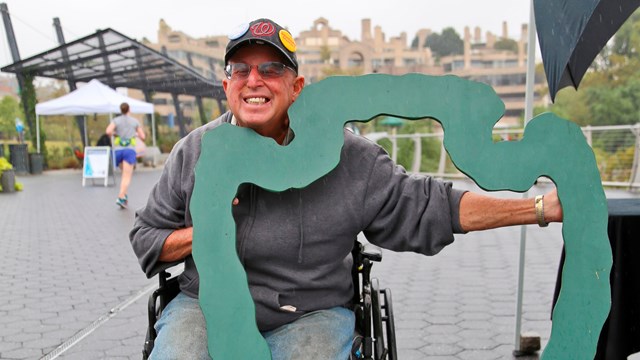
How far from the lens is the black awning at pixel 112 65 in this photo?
21609mm

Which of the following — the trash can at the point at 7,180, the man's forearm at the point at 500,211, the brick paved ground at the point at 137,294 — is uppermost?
the man's forearm at the point at 500,211

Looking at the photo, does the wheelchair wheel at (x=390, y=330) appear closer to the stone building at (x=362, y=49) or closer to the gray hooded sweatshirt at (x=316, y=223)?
the gray hooded sweatshirt at (x=316, y=223)

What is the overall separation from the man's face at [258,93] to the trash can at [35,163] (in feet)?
75.7

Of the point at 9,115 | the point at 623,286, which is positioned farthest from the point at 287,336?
the point at 9,115

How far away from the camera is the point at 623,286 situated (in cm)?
289

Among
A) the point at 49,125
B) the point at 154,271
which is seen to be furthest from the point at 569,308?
the point at 49,125

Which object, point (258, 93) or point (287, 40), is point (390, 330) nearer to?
point (258, 93)

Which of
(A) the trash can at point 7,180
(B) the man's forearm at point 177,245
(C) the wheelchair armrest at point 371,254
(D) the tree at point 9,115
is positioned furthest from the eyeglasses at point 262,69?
(D) the tree at point 9,115

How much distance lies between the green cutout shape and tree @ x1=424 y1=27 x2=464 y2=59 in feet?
422

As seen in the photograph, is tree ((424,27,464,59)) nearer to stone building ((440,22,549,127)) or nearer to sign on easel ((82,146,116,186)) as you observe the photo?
stone building ((440,22,549,127))

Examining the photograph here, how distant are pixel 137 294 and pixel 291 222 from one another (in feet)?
11.8

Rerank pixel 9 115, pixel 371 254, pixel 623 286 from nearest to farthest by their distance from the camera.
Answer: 1. pixel 371 254
2. pixel 623 286
3. pixel 9 115

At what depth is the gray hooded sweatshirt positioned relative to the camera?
2291 mm

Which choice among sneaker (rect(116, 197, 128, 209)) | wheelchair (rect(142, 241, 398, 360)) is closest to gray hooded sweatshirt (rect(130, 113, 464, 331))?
wheelchair (rect(142, 241, 398, 360))
